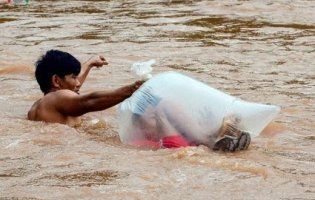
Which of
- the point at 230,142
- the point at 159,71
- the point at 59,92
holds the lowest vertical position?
the point at 159,71

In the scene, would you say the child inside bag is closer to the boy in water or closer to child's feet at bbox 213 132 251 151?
child's feet at bbox 213 132 251 151

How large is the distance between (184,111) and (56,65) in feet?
3.62

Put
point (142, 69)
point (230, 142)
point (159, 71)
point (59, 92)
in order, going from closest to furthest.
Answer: point (230, 142) → point (142, 69) → point (59, 92) → point (159, 71)

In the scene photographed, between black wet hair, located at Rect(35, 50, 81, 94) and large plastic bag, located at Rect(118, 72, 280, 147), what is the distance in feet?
2.33

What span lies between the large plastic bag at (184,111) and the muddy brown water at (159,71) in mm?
134

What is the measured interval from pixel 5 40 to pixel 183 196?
6.60 m

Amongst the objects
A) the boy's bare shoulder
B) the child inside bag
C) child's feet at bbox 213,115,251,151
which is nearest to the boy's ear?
the boy's bare shoulder

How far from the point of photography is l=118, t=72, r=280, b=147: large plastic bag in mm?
4621

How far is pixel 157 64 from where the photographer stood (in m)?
8.15

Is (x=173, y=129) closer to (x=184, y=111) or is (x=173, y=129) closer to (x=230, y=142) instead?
(x=184, y=111)

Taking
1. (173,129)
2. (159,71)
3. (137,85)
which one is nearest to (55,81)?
(137,85)

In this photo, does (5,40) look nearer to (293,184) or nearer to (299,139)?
(299,139)

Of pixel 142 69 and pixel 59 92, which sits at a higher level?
pixel 142 69

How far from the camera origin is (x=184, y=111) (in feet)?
15.2
